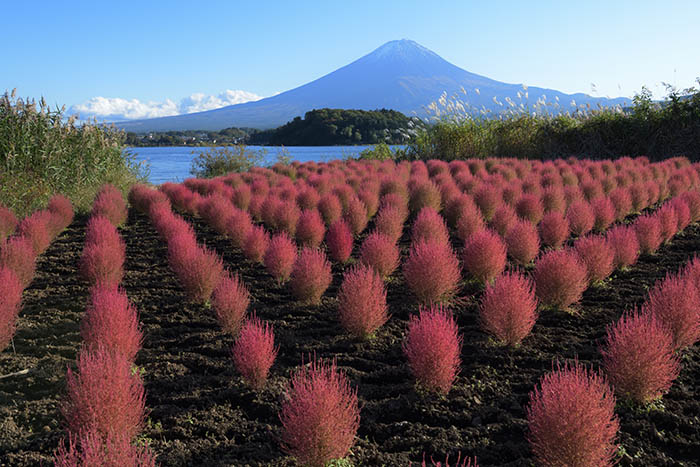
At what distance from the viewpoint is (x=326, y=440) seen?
7.72 feet

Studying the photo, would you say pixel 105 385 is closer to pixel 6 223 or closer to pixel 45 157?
pixel 6 223

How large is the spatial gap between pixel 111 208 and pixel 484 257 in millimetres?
5907

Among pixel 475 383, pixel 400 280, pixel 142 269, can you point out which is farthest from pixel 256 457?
pixel 142 269

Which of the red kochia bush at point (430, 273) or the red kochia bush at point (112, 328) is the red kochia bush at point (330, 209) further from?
the red kochia bush at point (112, 328)

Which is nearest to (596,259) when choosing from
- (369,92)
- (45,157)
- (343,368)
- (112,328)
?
(343,368)

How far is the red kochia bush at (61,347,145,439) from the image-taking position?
100.0 inches

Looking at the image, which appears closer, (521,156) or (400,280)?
(400,280)

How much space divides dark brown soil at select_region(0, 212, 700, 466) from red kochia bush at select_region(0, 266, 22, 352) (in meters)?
0.16

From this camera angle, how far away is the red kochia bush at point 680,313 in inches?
143

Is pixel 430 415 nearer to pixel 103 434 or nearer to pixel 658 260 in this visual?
pixel 103 434

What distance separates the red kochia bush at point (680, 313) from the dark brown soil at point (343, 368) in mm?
171

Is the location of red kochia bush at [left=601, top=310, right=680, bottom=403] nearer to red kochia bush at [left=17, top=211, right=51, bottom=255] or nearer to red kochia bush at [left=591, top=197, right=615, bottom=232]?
red kochia bush at [left=591, top=197, right=615, bottom=232]

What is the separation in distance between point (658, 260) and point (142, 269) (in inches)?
237

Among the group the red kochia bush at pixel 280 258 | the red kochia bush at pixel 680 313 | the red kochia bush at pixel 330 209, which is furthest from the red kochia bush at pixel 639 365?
the red kochia bush at pixel 330 209
